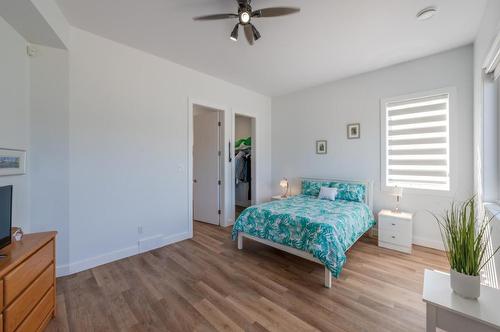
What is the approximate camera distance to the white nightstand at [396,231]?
2972 millimetres

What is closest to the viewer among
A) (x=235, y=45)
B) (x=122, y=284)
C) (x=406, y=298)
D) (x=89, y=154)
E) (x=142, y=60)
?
(x=406, y=298)

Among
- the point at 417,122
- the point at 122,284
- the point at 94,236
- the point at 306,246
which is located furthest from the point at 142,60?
the point at 417,122

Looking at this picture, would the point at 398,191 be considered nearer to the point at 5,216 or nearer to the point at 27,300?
the point at 27,300

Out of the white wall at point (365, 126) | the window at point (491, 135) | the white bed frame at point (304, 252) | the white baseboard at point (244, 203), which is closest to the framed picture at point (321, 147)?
the white wall at point (365, 126)

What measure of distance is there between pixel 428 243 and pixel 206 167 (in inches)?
157

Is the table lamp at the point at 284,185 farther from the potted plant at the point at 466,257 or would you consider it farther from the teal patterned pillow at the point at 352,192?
the potted plant at the point at 466,257

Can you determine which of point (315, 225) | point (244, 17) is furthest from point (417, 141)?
point (244, 17)

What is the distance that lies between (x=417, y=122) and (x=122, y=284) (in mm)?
4538

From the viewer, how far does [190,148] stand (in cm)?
356

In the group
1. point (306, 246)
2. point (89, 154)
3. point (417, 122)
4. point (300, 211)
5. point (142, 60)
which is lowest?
point (306, 246)

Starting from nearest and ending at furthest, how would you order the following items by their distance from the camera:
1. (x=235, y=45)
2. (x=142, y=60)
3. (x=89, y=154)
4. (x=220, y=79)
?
(x=89, y=154), (x=235, y=45), (x=142, y=60), (x=220, y=79)

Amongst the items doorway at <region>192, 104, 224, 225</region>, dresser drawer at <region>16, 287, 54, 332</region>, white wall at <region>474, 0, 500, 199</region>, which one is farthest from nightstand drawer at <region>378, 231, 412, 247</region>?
dresser drawer at <region>16, 287, 54, 332</region>

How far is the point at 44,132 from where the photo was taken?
232 centimetres

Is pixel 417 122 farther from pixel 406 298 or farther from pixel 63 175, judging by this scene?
pixel 63 175
